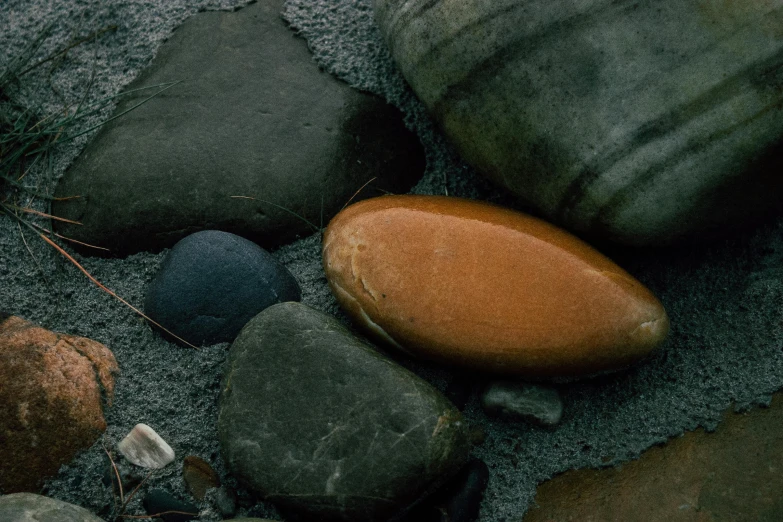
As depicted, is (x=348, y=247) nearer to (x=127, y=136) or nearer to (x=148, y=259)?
(x=148, y=259)

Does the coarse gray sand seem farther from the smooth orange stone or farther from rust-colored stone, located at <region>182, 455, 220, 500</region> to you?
the smooth orange stone

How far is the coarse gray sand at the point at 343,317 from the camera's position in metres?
1.66

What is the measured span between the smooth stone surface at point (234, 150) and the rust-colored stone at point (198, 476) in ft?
1.81

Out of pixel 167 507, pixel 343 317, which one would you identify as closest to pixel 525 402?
pixel 343 317

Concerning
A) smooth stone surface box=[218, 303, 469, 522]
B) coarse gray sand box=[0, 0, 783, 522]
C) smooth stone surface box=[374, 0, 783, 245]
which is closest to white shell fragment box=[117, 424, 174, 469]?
coarse gray sand box=[0, 0, 783, 522]

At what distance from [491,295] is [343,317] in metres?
0.38

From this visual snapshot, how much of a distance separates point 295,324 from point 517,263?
0.49m

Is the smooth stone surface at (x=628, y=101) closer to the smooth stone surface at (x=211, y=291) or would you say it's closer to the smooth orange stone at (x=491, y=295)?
the smooth orange stone at (x=491, y=295)

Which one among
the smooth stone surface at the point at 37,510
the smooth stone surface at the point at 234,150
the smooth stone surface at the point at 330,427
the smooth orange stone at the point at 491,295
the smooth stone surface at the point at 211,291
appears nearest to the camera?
the smooth stone surface at the point at 37,510

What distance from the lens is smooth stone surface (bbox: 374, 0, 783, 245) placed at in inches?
64.2

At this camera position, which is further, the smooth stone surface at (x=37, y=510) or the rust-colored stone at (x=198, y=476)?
the rust-colored stone at (x=198, y=476)

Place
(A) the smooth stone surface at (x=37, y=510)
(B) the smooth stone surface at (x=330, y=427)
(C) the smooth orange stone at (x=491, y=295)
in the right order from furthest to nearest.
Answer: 1. (C) the smooth orange stone at (x=491, y=295)
2. (B) the smooth stone surface at (x=330, y=427)
3. (A) the smooth stone surface at (x=37, y=510)

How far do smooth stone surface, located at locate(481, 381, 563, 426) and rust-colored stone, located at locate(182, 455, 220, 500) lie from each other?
0.60 m

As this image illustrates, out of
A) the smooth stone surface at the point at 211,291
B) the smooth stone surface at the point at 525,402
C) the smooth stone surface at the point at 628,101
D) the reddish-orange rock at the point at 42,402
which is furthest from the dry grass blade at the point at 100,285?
the smooth stone surface at the point at 628,101
